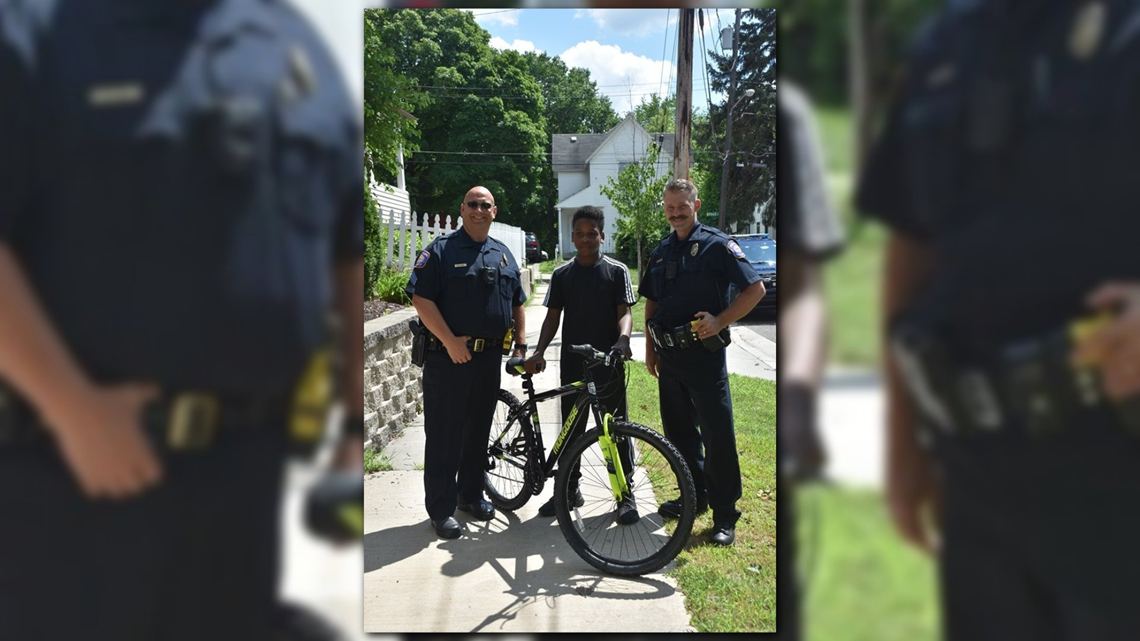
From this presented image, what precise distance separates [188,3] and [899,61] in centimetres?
123

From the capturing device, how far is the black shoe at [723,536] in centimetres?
418

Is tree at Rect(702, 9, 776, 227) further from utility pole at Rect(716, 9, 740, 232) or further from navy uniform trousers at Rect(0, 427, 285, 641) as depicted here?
navy uniform trousers at Rect(0, 427, 285, 641)

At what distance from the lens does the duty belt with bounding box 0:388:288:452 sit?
1.33 meters

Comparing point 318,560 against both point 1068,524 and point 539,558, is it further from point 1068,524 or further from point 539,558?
point 539,558

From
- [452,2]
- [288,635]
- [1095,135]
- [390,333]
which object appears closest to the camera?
[1095,135]

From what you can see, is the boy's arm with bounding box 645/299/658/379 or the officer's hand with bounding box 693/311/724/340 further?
the boy's arm with bounding box 645/299/658/379

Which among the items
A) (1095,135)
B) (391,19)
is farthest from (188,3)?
(391,19)

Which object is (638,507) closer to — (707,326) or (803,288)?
(707,326)

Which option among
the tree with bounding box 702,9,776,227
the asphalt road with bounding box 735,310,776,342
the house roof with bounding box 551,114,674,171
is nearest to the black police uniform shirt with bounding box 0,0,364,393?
the tree with bounding box 702,9,776,227

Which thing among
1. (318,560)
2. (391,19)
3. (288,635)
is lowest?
(288,635)

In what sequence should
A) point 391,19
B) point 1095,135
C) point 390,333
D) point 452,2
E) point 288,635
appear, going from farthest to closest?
point 391,19, point 390,333, point 452,2, point 288,635, point 1095,135

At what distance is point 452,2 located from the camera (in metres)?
1.88

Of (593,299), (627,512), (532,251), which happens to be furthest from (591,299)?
(532,251)

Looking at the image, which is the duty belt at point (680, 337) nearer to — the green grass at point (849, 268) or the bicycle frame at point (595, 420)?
the bicycle frame at point (595, 420)
